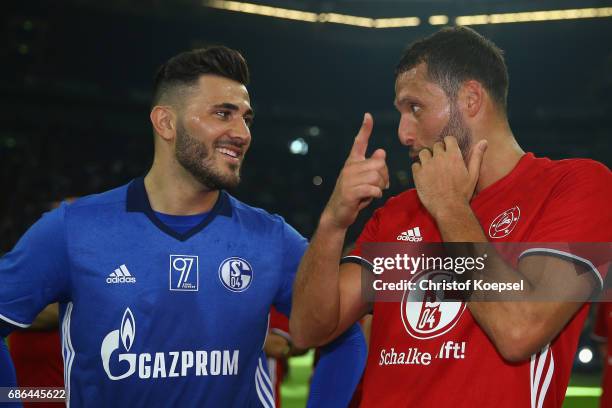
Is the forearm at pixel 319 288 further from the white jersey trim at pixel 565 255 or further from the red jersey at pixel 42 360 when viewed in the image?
the red jersey at pixel 42 360

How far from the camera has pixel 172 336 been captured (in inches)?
111

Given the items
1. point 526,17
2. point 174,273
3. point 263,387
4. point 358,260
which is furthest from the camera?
point 526,17

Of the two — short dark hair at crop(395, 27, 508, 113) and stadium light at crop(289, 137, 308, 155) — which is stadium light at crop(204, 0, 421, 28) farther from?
short dark hair at crop(395, 27, 508, 113)

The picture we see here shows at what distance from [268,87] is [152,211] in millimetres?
20421

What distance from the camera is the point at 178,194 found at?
10.2 ft

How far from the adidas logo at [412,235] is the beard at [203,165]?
85cm

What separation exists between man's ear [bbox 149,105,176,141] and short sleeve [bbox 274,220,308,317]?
25.6 inches

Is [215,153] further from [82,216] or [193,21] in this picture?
[193,21]

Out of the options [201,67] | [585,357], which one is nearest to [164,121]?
[201,67]

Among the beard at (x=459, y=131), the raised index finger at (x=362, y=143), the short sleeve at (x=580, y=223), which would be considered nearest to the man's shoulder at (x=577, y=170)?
the short sleeve at (x=580, y=223)

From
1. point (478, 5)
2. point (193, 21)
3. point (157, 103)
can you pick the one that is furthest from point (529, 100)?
point (157, 103)

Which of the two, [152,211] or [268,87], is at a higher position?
[268,87]

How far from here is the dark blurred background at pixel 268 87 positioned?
19812mm

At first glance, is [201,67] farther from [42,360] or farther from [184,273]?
[42,360]
